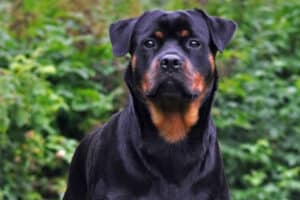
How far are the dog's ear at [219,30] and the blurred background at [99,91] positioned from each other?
2457 millimetres

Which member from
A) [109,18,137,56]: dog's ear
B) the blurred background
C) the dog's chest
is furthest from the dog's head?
the blurred background

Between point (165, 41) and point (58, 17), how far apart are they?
Answer: 4197mm

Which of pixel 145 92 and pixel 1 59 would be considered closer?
pixel 145 92

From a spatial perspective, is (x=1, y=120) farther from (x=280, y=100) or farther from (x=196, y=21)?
(x=280, y=100)

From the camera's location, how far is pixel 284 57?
9.54 metres

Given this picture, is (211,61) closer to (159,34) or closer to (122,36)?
(159,34)

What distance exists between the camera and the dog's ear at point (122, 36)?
5.24 meters

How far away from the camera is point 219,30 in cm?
529

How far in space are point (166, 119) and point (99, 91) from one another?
3.66 meters

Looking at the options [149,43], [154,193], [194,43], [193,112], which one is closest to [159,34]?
[149,43]

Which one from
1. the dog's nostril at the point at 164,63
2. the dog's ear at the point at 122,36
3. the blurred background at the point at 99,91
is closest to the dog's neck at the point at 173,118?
the dog's ear at the point at 122,36

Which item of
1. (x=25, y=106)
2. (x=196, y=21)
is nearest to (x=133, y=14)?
(x=25, y=106)

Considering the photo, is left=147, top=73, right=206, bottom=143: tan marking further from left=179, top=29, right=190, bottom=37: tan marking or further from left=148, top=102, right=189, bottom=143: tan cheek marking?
left=179, top=29, right=190, bottom=37: tan marking

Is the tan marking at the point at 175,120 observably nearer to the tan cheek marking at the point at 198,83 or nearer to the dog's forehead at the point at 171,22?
the tan cheek marking at the point at 198,83
